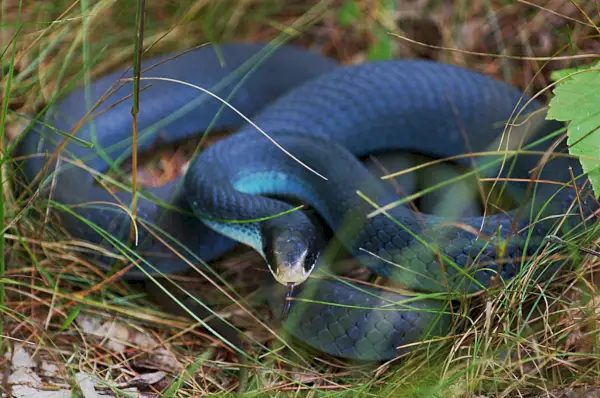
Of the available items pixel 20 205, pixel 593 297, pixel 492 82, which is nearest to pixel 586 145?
pixel 593 297

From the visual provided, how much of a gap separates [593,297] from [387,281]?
861mm

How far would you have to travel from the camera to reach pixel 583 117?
2328 millimetres

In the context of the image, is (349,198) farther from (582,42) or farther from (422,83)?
(582,42)

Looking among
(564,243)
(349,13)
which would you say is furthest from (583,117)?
(349,13)

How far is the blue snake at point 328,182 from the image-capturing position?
104 inches

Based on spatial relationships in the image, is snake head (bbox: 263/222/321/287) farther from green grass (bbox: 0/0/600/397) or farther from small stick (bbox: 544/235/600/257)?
small stick (bbox: 544/235/600/257)

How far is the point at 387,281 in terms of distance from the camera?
9.82 ft

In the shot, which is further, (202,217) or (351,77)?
(351,77)

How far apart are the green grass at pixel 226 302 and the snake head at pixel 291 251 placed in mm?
270

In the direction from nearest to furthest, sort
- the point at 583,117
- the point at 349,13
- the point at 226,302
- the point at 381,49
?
the point at 583,117 → the point at 226,302 → the point at 381,49 → the point at 349,13

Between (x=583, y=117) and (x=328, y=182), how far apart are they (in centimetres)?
119

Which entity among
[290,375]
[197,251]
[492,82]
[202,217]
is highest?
[492,82]

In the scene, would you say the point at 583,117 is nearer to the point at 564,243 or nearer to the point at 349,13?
the point at 564,243

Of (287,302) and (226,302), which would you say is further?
(226,302)
